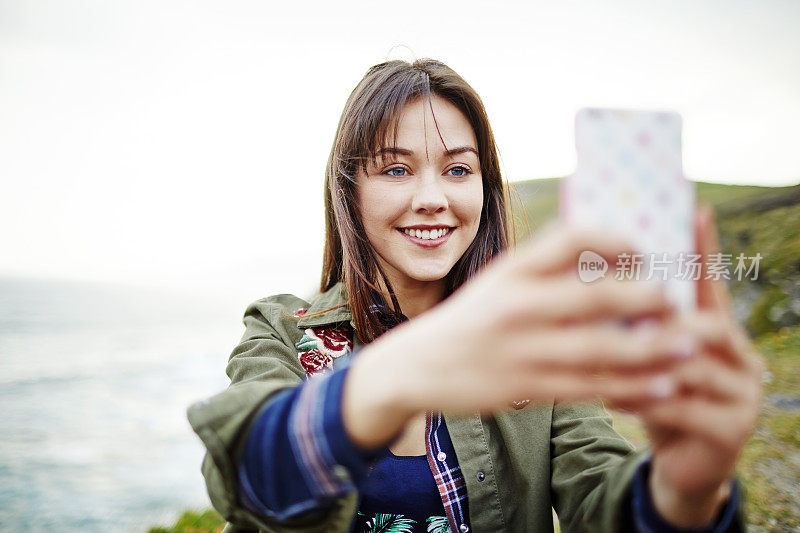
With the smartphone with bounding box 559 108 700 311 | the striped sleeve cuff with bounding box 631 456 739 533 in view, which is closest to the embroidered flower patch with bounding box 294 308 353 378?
the striped sleeve cuff with bounding box 631 456 739 533

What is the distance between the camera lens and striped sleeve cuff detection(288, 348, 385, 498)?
0.98m

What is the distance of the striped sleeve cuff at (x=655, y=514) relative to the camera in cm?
116

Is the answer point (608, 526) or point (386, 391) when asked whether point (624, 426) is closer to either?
point (608, 526)

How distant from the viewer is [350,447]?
977mm

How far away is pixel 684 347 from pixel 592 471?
1.19 metres

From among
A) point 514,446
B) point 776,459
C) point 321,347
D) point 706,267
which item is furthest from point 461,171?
point 776,459

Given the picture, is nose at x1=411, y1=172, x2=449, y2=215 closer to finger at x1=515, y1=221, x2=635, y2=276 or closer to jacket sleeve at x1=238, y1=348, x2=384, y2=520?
jacket sleeve at x1=238, y1=348, x2=384, y2=520

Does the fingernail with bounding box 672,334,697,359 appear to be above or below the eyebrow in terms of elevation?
below

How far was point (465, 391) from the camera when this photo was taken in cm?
83

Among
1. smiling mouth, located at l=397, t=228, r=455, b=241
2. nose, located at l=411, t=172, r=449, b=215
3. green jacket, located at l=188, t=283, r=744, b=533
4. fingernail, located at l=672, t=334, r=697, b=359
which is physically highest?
nose, located at l=411, t=172, r=449, b=215

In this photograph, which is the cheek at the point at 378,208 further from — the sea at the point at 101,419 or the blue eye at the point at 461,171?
the sea at the point at 101,419

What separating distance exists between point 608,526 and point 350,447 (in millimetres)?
833

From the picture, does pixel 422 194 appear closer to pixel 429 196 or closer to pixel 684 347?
pixel 429 196

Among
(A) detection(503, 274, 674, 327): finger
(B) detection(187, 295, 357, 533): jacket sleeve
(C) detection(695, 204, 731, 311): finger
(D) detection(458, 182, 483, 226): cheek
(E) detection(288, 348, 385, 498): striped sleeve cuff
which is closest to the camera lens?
(A) detection(503, 274, 674, 327): finger
